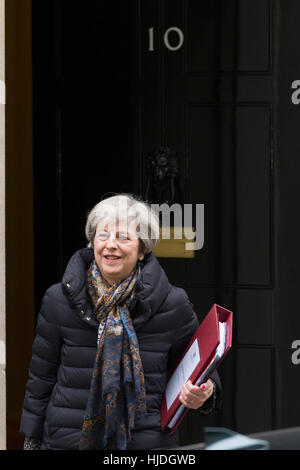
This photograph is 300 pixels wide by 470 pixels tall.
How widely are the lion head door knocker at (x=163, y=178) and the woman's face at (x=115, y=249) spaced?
1.26m

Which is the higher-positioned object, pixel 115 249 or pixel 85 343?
pixel 115 249

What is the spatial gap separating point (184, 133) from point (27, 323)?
1341 mm

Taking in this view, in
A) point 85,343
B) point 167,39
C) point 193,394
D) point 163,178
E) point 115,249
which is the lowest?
point 193,394

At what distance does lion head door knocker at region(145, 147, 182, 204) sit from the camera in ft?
10.9

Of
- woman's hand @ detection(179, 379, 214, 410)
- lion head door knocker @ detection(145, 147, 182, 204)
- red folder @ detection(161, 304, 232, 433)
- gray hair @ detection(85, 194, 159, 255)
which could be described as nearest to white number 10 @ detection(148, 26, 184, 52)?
lion head door knocker @ detection(145, 147, 182, 204)

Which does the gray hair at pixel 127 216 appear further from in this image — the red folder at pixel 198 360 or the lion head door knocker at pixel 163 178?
the lion head door knocker at pixel 163 178

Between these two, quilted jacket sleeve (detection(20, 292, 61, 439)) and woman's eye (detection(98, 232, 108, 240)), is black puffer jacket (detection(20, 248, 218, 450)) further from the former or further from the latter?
woman's eye (detection(98, 232, 108, 240))

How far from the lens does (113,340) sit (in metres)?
2.00

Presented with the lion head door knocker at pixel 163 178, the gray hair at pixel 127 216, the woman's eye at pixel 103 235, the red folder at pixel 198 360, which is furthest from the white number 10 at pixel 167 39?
the red folder at pixel 198 360

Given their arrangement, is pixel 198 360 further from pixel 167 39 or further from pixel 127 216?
pixel 167 39

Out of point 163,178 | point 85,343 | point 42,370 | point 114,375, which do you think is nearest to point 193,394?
point 114,375

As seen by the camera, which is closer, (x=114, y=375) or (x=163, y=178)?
(x=114, y=375)

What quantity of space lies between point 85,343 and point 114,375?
13cm

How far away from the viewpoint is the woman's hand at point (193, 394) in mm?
1899
